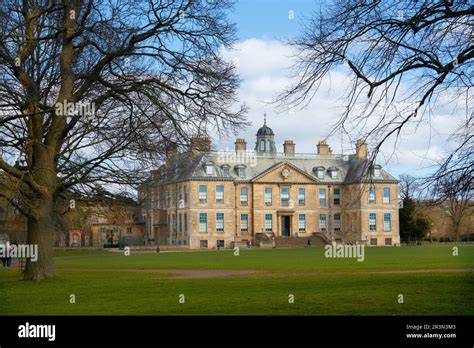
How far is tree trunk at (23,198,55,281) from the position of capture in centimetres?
2472

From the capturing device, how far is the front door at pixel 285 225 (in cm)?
8531

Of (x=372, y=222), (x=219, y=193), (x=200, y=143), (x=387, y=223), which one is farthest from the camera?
(x=387, y=223)

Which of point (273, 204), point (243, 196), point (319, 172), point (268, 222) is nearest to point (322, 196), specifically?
point (319, 172)

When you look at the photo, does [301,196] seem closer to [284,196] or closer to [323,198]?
[284,196]

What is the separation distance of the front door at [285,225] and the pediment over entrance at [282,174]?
4355 millimetres

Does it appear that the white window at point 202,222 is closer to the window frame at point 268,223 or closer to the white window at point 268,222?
the window frame at point 268,223

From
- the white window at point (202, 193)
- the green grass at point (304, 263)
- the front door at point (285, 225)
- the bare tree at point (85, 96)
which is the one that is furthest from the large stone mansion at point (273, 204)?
the bare tree at point (85, 96)

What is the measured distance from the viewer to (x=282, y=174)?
8462 centimetres

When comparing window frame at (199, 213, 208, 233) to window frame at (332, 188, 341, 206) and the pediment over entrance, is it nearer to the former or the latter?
the pediment over entrance

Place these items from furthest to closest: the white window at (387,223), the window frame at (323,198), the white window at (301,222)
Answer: the window frame at (323,198), the white window at (387,223), the white window at (301,222)

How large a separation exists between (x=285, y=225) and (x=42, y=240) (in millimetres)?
61927

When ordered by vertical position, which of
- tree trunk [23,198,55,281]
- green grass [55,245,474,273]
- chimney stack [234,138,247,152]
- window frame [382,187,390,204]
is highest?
chimney stack [234,138,247,152]

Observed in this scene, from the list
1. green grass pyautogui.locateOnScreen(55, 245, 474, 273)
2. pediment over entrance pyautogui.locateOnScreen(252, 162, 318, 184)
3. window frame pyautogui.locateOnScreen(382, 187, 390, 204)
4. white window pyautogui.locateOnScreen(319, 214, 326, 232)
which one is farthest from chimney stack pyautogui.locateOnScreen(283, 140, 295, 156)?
green grass pyautogui.locateOnScreen(55, 245, 474, 273)
